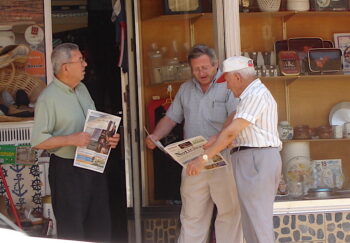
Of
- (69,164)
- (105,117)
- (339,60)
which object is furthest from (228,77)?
(339,60)

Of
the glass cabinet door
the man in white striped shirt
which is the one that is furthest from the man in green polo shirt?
the glass cabinet door

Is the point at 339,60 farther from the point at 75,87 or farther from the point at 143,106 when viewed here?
the point at 75,87

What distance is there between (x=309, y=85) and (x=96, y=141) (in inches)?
83.9

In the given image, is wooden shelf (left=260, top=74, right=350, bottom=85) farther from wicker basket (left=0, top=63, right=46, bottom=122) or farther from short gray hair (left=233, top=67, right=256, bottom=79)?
wicker basket (left=0, top=63, right=46, bottom=122)

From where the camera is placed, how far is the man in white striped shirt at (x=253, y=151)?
5391 millimetres

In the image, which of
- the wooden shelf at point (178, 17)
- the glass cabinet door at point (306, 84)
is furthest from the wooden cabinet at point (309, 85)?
the wooden shelf at point (178, 17)

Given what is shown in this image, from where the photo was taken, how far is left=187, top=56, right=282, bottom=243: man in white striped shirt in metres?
5.39

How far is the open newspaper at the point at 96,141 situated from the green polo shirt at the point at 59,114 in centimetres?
9

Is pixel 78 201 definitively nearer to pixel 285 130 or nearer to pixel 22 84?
pixel 22 84

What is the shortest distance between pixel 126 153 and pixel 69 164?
1.22 m

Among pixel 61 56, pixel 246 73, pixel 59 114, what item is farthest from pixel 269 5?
pixel 59 114

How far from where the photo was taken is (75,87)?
5742 mm

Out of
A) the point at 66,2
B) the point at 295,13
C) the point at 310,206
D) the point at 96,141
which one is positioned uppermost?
the point at 66,2

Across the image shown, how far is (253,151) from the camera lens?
5449 millimetres
